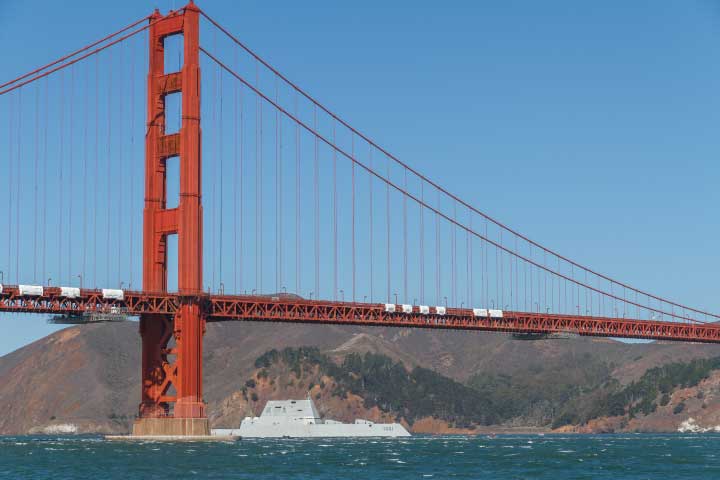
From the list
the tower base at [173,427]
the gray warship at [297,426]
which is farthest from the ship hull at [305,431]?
the tower base at [173,427]

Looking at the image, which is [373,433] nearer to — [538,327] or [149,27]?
[538,327]

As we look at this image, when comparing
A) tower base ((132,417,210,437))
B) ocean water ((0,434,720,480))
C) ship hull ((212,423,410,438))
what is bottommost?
ship hull ((212,423,410,438))

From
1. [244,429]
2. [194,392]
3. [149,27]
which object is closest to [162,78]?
[149,27]

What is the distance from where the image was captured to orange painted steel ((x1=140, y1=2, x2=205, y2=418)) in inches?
3681

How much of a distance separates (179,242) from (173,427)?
1338 centimetres

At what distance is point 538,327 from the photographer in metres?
117

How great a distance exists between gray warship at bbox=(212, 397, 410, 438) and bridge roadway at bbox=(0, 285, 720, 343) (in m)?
26.3

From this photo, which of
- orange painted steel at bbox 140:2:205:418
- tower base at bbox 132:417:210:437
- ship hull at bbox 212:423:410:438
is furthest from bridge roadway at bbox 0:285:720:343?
ship hull at bbox 212:423:410:438

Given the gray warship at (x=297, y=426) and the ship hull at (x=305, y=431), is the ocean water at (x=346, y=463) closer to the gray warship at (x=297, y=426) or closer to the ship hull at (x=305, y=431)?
the ship hull at (x=305, y=431)

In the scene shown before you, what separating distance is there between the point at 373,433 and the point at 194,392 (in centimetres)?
4772

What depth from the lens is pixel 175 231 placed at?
9612 cm

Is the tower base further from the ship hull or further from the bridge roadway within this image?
the ship hull

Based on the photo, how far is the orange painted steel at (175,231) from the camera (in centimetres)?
9350

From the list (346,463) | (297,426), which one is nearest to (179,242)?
(346,463)
